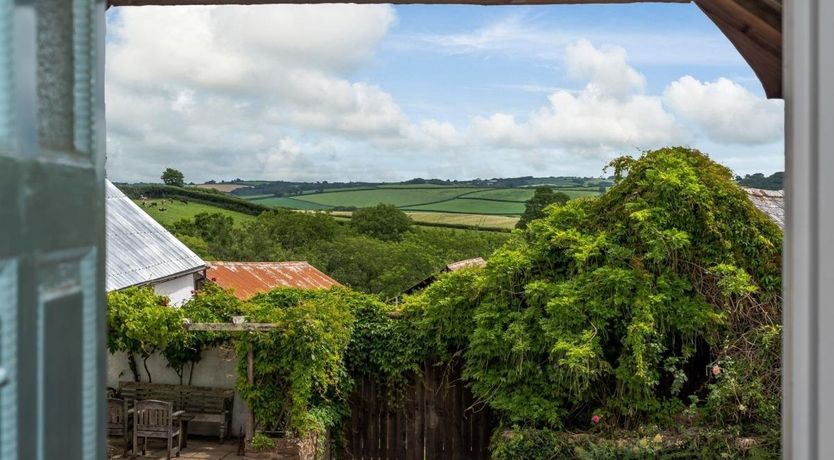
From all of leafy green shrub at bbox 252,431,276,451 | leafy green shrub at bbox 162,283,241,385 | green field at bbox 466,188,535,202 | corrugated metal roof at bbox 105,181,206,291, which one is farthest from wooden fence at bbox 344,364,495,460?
Result: green field at bbox 466,188,535,202

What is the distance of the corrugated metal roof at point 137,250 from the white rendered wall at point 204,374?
4.20 feet

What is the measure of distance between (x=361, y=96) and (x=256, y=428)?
30.0 m

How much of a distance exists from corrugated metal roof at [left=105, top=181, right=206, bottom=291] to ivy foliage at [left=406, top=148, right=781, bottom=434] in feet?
16.6

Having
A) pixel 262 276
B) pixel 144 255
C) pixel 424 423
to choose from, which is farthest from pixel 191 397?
pixel 262 276

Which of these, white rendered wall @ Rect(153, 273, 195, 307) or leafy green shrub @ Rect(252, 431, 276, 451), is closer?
leafy green shrub @ Rect(252, 431, 276, 451)

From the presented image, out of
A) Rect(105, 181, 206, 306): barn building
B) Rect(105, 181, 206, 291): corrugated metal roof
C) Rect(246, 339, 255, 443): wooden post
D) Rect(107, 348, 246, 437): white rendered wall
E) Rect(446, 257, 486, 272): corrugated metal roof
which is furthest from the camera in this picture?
Rect(105, 181, 206, 306): barn building

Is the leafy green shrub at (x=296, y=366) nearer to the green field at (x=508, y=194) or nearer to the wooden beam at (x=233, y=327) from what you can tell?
Result: the wooden beam at (x=233, y=327)

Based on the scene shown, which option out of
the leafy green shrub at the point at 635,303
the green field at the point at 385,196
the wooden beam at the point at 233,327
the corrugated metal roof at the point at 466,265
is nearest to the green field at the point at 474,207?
the green field at the point at 385,196

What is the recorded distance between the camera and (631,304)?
6.21m

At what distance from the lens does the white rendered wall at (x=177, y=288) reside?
1122cm

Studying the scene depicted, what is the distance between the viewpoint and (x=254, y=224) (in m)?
27.5

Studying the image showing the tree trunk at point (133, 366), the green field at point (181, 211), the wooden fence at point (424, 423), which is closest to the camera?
the wooden fence at point (424, 423)

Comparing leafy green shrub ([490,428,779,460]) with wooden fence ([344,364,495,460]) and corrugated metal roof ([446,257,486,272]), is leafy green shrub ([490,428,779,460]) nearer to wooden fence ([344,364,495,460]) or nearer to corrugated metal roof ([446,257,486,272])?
wooden fence ([344,364,495,460])

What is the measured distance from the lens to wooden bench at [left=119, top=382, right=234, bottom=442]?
7766mm
